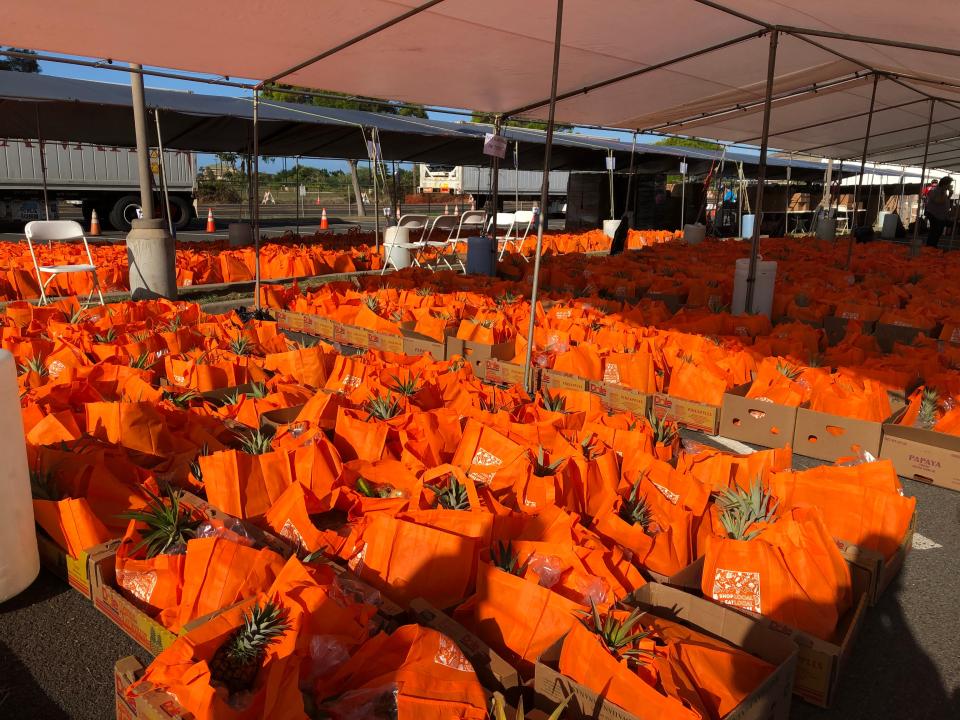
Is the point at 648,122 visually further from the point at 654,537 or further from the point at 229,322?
the point at 654,537

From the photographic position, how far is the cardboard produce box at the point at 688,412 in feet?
13.7

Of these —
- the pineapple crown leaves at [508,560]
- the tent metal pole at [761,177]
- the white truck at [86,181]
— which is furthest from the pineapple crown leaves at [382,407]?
the white truck at [86,181]

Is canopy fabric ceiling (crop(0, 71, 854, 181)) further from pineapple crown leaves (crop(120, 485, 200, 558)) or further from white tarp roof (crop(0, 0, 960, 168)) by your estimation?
pineapple crown leaves (crop(120, 485, 200, 558))

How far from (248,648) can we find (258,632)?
0.04 m

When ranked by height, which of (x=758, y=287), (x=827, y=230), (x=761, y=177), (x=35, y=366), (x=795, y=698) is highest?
(x=761, y=177)

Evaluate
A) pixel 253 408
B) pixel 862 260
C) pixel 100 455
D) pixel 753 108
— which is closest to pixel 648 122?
pixel 753 108

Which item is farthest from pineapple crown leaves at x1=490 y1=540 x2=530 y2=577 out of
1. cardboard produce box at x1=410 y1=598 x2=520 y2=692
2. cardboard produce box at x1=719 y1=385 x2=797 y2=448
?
cardboard produce box at x1=719 y1=385 x2=797 y2=448

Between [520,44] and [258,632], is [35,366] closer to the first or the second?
[258,632]

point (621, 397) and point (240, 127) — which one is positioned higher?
point (240, 127)

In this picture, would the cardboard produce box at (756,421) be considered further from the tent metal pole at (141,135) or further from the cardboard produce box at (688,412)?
the tent metal pole at (141,135)

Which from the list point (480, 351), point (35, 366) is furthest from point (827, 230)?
point (35, 366)

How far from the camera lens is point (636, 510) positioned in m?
2.64

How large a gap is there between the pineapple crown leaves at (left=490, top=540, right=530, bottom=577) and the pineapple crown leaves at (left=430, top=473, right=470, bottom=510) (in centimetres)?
37

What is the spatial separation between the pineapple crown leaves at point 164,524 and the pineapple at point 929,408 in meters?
3.93
